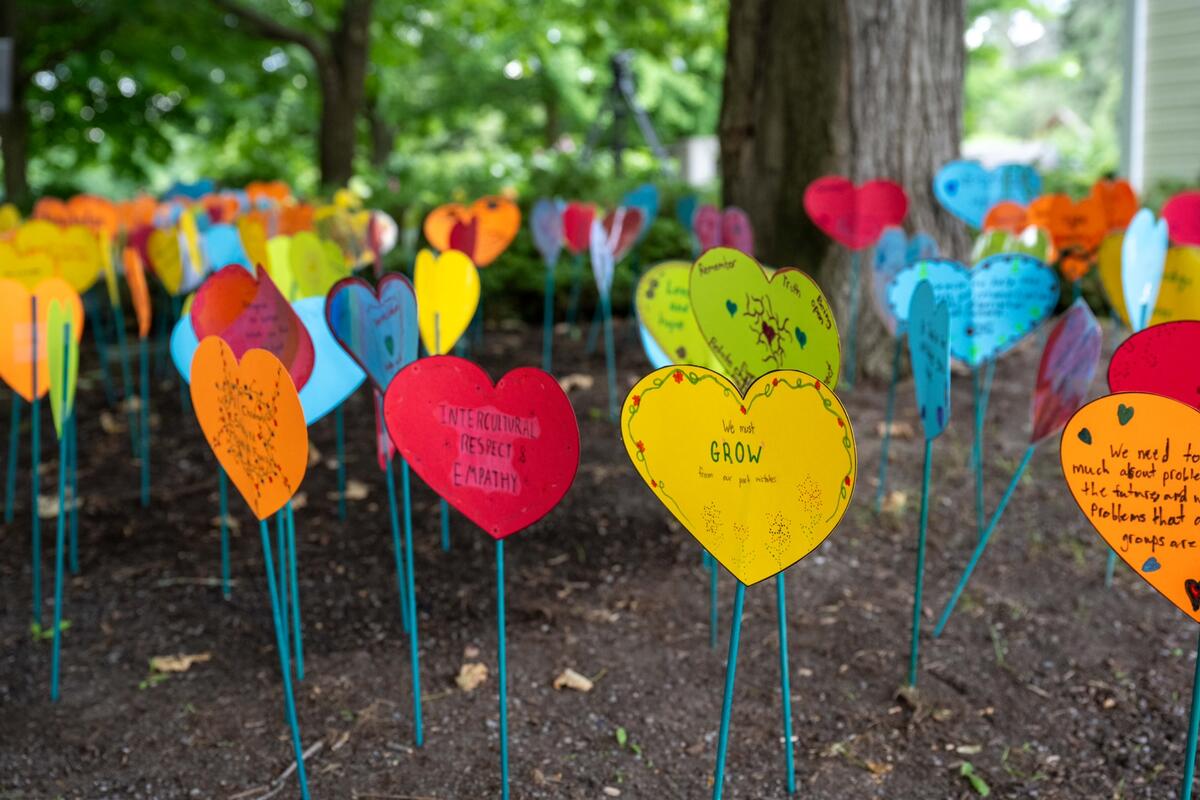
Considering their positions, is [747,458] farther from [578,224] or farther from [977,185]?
[977,185]

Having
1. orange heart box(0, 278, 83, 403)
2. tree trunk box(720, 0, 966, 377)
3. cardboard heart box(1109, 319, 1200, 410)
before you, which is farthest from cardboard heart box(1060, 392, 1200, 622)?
tree trunk box(720, 0, 966, 377)

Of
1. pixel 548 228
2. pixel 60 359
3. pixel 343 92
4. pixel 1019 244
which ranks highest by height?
pixel 343 92

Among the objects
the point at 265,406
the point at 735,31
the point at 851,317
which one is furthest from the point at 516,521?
the point at 735,31

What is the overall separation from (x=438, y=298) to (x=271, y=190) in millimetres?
3789

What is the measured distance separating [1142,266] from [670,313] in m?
1.02

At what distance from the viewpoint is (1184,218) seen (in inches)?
119

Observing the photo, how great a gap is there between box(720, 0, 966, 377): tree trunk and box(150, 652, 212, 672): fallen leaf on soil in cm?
254

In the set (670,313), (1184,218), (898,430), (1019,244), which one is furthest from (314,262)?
(1184,218)

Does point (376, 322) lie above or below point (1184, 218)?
below

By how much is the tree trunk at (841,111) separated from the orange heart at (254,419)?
275 cm

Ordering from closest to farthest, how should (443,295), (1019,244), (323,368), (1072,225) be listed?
(323,368) → (443,295) → (1019,244) → (1072,225)

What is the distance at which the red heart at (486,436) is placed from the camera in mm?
1496

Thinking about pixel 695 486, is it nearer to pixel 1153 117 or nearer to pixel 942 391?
pixel 942 391

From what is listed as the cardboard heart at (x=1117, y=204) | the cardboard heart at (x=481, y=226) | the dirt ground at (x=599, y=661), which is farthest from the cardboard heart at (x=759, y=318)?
the cardboard heart at (x=1117, y=204)
